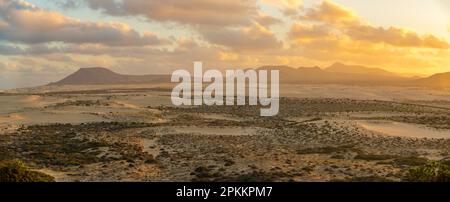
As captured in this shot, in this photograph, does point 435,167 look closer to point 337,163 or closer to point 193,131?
point 337,163

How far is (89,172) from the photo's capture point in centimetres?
2600

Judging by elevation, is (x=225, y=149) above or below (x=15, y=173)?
below

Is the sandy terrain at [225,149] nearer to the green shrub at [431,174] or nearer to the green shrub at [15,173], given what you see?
the green shrub at [431,174]

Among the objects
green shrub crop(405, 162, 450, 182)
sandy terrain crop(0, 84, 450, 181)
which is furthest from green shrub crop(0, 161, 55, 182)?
green shrub crop(405, 162, 450, 182)

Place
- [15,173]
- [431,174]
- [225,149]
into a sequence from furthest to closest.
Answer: [225,149]
[15,173]
[431,174]

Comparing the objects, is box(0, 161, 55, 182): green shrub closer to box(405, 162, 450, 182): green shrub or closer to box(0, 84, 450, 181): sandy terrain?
box(0, 84, 450, 181): sandy terrain

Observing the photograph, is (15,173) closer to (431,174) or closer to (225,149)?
(431,174)

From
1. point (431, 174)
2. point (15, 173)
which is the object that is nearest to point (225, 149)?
point (15, 173)

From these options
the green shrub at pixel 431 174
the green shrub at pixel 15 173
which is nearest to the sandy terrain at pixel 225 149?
the green shrub at pixel 431 174

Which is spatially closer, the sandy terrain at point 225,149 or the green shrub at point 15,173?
the green shrub at point 15,173

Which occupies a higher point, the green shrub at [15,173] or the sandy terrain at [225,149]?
the green shrub at [15,173]
